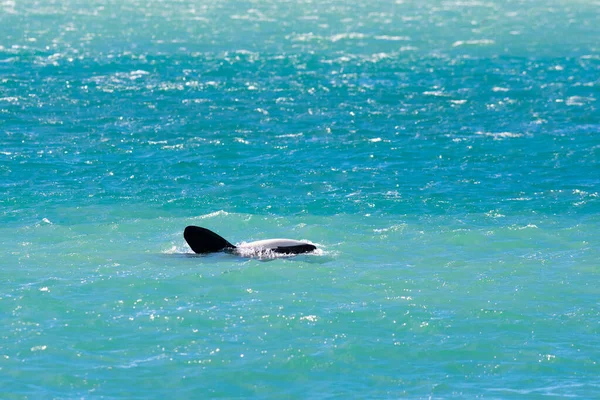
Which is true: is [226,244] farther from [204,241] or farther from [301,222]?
[301,222]

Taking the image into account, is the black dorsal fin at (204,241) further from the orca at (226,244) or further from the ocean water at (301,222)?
the ocean water at (301,222)

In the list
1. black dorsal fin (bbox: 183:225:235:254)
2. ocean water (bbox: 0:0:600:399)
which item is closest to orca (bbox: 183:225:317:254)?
black dorsal fin (bbox: 183:225:235:254)

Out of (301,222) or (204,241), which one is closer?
(204,241)

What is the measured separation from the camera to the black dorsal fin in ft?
91.1

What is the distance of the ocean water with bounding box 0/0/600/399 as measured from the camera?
2042cm

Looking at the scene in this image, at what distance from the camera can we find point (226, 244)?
92.5ft

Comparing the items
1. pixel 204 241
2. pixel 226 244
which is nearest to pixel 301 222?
pixel 226 244

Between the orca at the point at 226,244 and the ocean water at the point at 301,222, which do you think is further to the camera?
the orca at the point at 226,244

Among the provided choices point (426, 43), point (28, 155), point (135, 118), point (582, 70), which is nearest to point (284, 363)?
point (28, 155)

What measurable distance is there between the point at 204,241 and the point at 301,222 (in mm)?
4944

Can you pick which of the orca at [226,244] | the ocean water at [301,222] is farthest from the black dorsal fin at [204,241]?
the ocean water at [301,222]

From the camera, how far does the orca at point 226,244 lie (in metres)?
27.8

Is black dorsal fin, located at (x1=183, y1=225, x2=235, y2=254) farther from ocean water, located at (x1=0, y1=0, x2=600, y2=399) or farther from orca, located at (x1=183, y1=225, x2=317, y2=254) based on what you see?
ocean water, located at (x1=0, y1=0, x2=600, y2=399)

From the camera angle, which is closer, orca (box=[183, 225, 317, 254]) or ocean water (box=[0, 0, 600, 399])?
ocean water (box=[0, 0, 600, 399])
